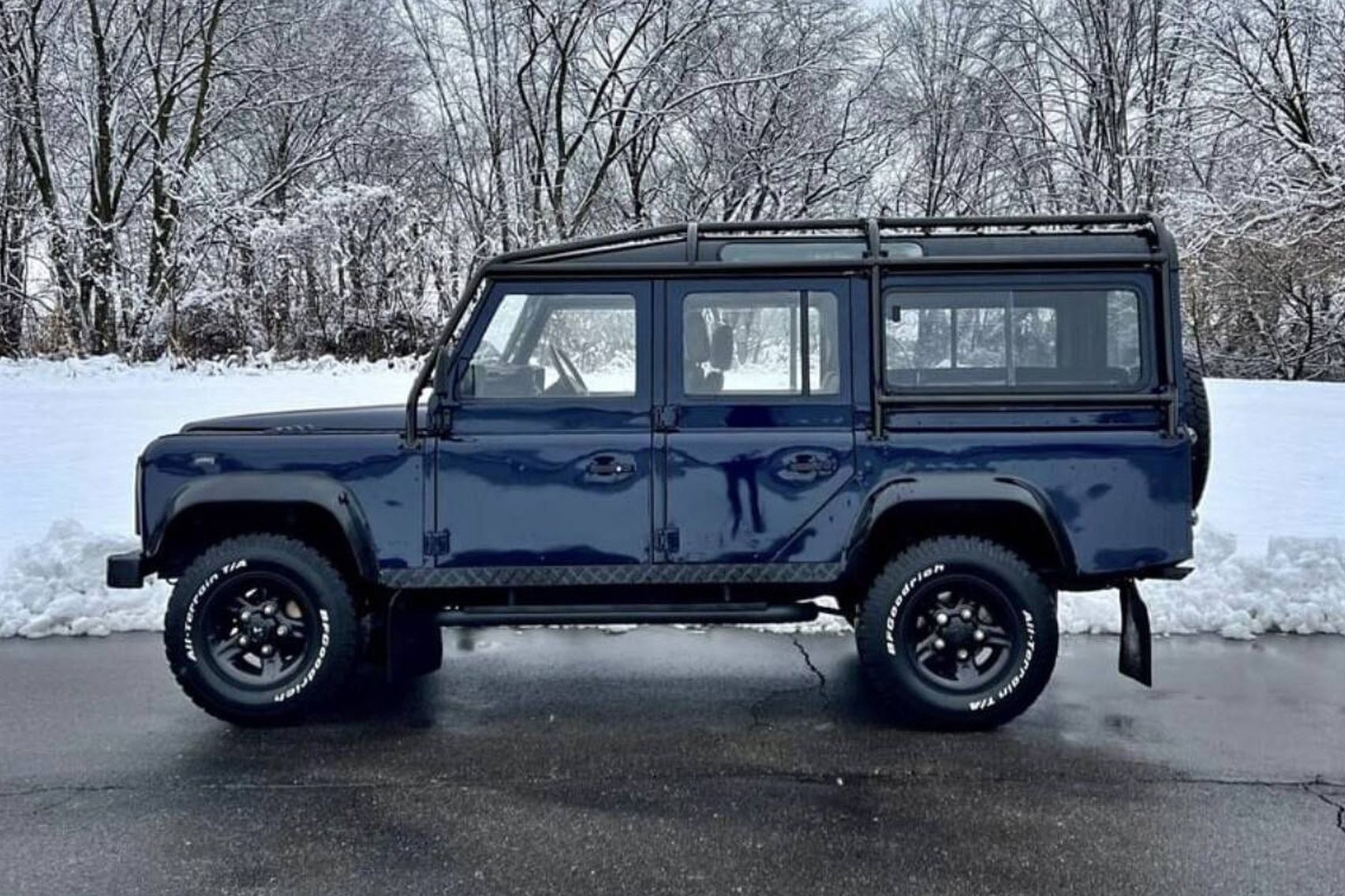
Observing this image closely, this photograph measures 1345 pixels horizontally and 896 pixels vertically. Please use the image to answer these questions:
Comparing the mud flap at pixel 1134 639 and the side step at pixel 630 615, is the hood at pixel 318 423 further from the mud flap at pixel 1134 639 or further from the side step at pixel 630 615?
the mud flap at pixel 1134 639

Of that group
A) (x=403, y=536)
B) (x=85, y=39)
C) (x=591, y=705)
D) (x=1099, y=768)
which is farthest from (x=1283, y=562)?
(x=85, y=39)

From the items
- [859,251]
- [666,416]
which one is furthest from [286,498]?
[859,251]

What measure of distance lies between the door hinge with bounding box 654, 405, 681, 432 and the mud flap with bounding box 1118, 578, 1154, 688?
7.00ft

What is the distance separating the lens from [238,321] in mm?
21531

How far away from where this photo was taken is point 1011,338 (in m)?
5.12

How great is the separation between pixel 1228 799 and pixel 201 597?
419 cm

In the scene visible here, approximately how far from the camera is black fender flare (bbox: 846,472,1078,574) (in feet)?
16.3

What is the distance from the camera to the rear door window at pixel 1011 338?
5086 mm

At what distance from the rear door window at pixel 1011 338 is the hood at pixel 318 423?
2.24 meters

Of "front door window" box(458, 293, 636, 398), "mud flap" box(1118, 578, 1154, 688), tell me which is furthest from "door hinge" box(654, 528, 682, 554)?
"mud flap" box(1118, 578, 1154, 688)

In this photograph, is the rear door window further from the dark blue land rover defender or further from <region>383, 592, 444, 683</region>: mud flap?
<region>383, 592, 444, 683</region>: mud flap

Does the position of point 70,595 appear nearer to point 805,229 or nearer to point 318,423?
point 318,423

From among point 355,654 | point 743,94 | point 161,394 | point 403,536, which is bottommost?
point 355,654

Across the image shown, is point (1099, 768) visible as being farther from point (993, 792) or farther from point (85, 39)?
point (85, 39)
